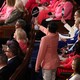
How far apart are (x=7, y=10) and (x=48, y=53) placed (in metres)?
2.83

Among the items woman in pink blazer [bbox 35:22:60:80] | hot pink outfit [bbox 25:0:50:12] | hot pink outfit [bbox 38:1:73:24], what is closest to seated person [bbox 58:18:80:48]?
hot pink outfit [bbox 38:1:73:24]

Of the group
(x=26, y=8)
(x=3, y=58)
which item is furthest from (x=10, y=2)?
(x=3, y=58)

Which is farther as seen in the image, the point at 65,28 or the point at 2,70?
the point at 65,28

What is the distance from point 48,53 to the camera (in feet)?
16.2

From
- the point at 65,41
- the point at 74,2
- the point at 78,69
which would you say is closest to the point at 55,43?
the point at 78,69

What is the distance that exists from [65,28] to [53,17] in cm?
37

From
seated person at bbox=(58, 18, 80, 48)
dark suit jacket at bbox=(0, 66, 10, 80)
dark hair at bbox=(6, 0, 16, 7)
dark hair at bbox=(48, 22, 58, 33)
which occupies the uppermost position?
dark hair at bbox=(6, 0, 16, 7)

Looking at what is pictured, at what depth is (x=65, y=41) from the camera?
636 centimetres

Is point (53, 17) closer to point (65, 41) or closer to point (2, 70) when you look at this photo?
point (65, 41)

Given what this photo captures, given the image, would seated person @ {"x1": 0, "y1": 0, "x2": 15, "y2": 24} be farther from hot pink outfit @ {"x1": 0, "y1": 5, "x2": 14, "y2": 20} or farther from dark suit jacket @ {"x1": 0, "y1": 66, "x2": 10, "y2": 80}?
dark suit jacket @ {"x1": 0, "y1": 66, "x2": 10, "y2": 80}

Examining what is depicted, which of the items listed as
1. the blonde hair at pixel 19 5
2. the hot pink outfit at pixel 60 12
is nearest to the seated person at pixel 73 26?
the hot pink outfit at pixel 60 12

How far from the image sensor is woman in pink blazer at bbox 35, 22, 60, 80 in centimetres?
484

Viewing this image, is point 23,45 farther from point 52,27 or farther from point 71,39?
point 52,27

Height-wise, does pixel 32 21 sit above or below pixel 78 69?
above
